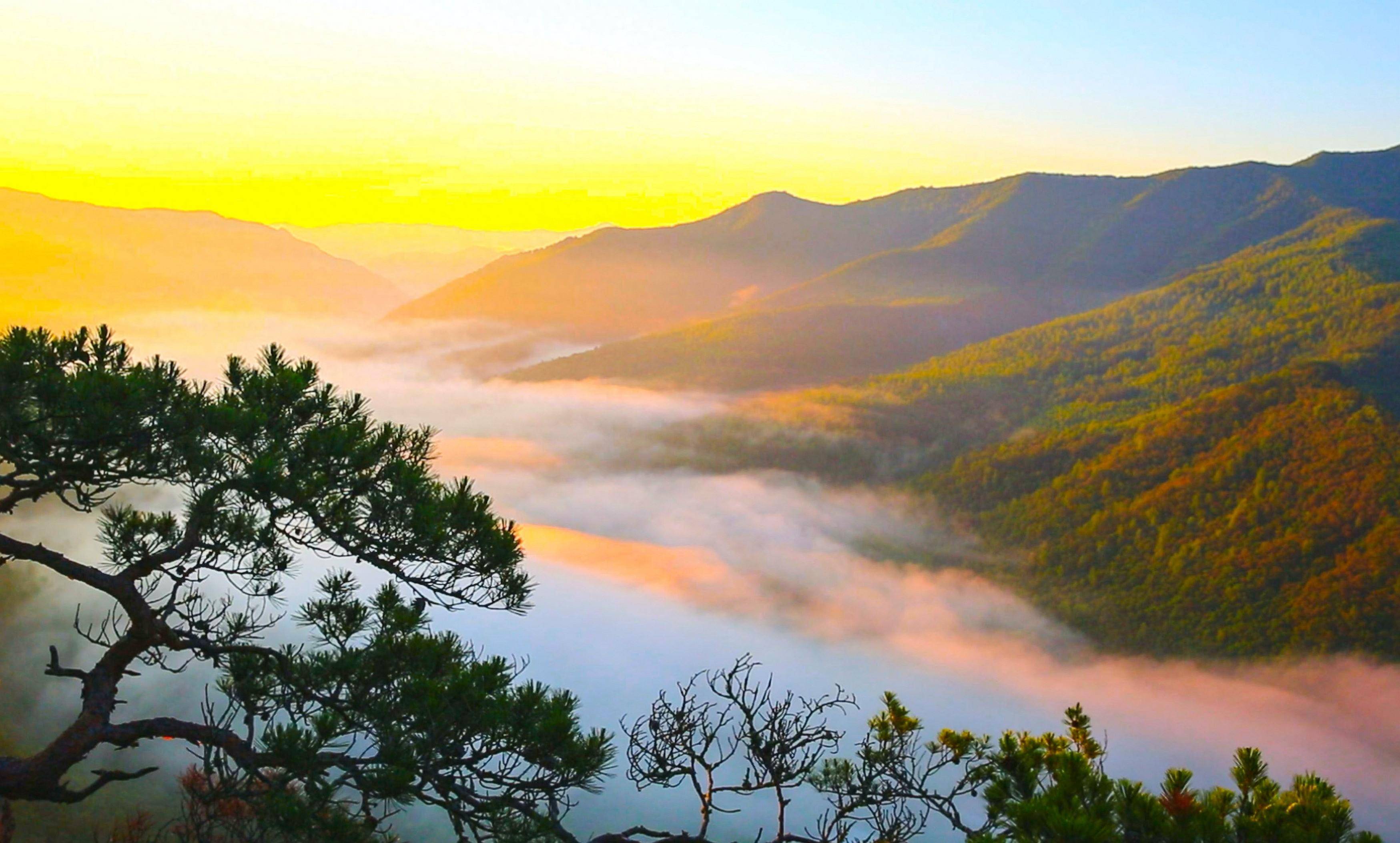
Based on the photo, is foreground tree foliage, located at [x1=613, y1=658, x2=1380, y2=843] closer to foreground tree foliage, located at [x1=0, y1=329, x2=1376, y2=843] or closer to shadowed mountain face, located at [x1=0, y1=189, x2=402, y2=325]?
foreground tree foliage, located at [x1=0, y1=329, x2=1376, y2=843]

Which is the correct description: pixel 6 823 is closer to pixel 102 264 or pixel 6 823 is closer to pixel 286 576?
pixel 286 576

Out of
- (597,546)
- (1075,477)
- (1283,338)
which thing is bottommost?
(597,546)

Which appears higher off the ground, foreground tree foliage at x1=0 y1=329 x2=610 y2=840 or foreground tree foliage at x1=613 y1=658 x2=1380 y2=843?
foreground tree foliage at x1=0 y1=329 x2=610 y2=840

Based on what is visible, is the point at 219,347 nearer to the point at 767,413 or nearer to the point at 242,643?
the point at 767,413

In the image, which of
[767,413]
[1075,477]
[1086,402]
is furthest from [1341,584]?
[767,413]

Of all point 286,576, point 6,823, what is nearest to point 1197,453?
point 286,576

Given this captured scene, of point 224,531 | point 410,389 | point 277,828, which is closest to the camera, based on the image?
point 277,828

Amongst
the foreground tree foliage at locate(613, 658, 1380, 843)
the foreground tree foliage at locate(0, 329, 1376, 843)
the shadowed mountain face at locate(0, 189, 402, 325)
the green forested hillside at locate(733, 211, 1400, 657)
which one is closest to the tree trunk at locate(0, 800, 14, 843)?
the foreground tree foliage at locate(0, 329, 1376, 843)
